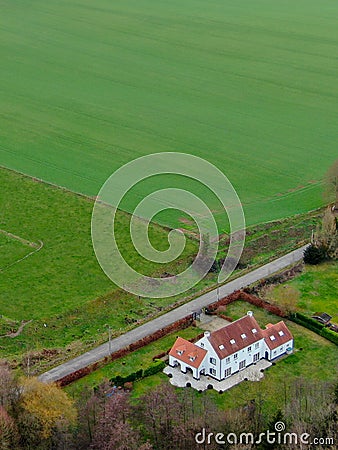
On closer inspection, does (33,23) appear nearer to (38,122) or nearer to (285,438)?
(38,122)

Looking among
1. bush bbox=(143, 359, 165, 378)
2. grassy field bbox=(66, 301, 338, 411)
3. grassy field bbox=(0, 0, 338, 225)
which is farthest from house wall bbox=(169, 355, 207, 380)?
grassy field bbox=(0, 0, 338, 225)

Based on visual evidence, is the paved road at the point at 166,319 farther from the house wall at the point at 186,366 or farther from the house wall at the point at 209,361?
the house wall at the point at 209,361

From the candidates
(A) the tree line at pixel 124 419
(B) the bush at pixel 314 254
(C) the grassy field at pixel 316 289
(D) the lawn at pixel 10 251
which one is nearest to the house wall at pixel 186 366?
(A) the tree line at pixel 124 419

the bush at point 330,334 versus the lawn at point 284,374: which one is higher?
the bush at point 330,334

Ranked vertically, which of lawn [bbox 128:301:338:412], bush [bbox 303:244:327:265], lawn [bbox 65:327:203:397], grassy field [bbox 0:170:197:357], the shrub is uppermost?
bush [bbox 303:244:327:265]

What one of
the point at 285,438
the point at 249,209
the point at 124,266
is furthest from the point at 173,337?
the point at 249,209

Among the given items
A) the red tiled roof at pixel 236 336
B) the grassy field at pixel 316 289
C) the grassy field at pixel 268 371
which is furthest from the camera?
the grassy field at pixel 316 289

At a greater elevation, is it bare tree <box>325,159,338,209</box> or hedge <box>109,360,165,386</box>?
bare tree <box>325,159,338,209</box>

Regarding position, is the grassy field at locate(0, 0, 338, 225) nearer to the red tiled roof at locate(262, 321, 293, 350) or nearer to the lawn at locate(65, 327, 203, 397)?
the lawn at locate(65, 327, 203, 397)
